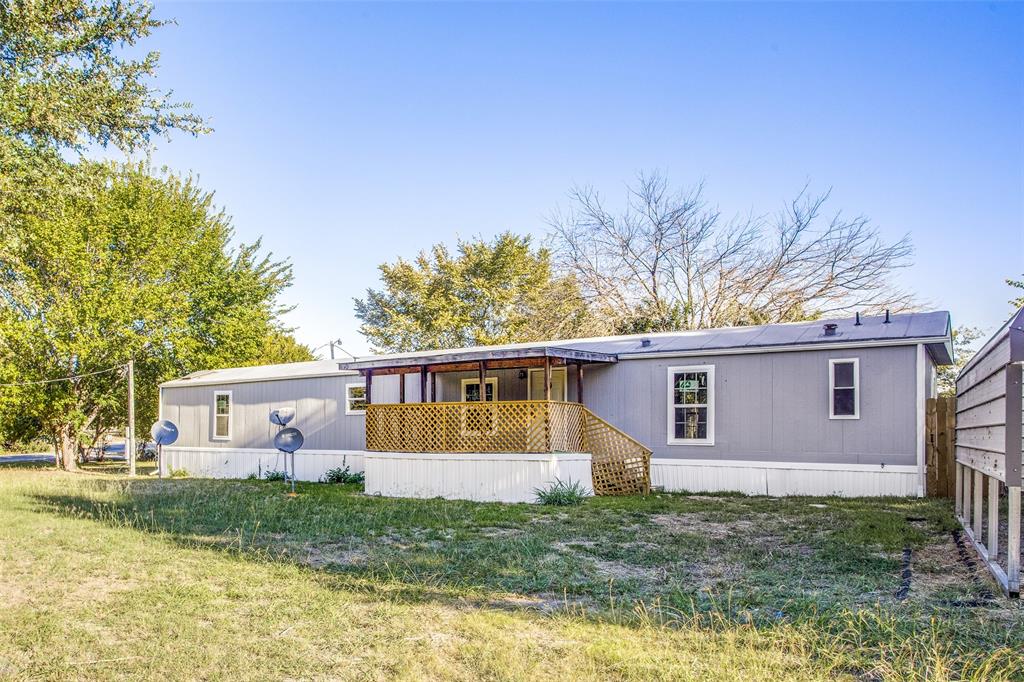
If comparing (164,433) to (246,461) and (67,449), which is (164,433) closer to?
(246,461)

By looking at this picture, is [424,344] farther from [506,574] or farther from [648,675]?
[648,675]

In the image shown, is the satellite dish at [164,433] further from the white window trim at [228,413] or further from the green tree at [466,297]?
the green tree at [466,297]

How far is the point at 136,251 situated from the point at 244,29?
1453 centimetres

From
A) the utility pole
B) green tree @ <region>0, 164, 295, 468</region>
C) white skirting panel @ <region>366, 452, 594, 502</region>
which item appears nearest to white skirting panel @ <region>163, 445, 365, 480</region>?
the utility pole

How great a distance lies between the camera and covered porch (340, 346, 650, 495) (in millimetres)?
13742

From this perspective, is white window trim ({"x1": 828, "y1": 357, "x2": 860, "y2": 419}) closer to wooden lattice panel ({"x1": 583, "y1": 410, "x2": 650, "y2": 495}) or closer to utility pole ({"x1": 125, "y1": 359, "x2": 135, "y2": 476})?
wooden lattice panel ({"x1": 583, "y1": 410, "x2": 650, "y2": 495})

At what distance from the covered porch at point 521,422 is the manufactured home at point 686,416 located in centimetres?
3

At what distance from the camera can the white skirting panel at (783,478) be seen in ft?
41.9

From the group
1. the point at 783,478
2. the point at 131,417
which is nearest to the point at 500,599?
the point at 783,478

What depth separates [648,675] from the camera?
4.14 metres

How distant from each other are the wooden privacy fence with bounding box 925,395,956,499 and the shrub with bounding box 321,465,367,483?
11.4m

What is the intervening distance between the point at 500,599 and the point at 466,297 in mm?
28139

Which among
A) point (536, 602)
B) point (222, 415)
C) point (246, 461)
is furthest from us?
point (222, 415)

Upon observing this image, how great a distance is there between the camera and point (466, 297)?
33.8 metres
